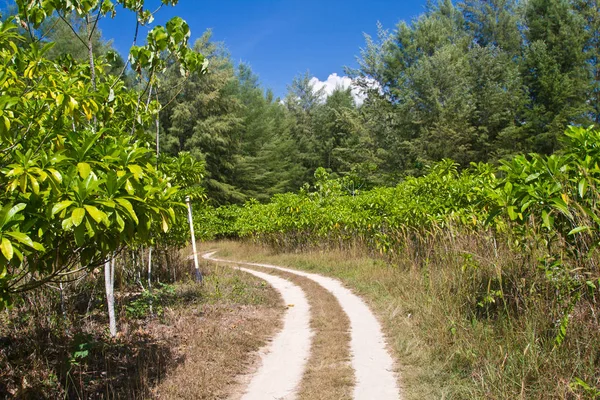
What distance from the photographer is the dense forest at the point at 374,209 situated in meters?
2.79

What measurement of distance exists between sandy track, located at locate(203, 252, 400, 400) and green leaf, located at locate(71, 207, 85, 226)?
3.40 m

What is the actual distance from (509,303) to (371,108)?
25.0 metres

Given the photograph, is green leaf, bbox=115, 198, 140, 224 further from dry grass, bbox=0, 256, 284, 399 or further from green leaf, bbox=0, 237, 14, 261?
dry grass, bbox=0, 256, 284, 399

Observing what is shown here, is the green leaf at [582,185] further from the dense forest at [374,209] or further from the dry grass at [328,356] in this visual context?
the dry grass at [328,356]

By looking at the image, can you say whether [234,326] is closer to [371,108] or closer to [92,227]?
[92,227]

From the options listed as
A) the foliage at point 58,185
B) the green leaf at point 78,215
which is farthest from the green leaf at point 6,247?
the green leaf at point 78,215

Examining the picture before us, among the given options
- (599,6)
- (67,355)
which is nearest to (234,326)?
(67,355)

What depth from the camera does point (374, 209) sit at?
13.6 metres

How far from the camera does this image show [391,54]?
28766mm

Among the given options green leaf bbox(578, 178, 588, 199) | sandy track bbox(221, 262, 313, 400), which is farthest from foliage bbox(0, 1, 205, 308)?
green leaf bbox(578, 178, 588, 199)

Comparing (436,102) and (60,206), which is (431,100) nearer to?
(436,102)

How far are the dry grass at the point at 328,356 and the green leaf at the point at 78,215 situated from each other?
10.7ft

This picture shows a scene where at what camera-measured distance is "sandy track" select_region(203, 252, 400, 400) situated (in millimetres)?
4496

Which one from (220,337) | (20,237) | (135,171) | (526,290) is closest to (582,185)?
(526,290)
